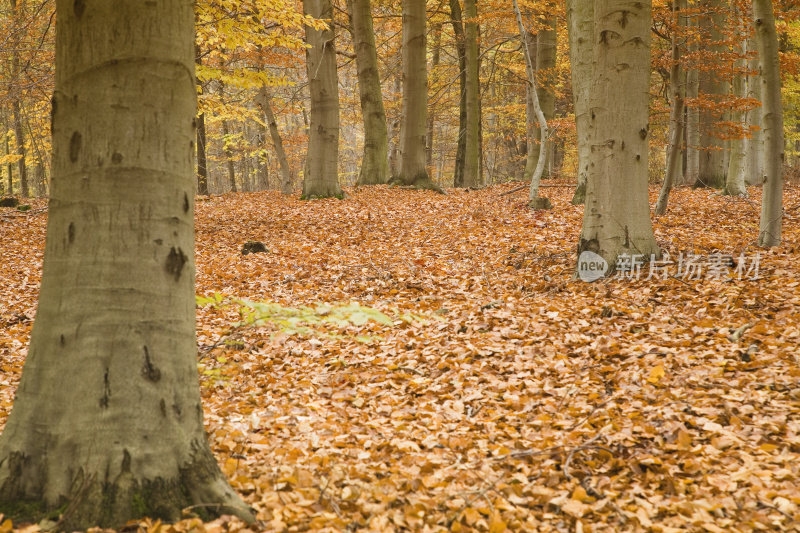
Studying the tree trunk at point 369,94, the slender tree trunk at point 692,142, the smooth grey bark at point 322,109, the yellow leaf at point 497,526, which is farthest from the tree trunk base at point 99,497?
the tree trunk at point 369,94

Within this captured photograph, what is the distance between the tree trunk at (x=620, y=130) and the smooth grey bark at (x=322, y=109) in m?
7.82

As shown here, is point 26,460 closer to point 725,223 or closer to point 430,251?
point 430,251

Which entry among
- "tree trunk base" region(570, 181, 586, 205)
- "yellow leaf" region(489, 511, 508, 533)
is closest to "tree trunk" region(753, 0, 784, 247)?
"tree trunk base" region(570, 181, 586, 205)

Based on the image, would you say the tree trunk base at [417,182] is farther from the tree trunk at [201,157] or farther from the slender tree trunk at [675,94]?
the slender tree trunk at [675,94]

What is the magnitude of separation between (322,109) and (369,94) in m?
3.42

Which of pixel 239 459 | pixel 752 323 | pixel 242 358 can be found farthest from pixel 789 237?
pixel 239 459

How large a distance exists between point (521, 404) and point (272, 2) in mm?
8042

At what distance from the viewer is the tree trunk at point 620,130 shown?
6.24 meters

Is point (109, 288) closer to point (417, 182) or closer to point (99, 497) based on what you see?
point (99, 497)

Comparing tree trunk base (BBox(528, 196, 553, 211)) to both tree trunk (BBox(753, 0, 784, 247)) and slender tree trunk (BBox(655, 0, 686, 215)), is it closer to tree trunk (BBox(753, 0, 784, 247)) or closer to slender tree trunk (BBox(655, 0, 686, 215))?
slender tree trunk (BBox(655, 0, 686, 215))

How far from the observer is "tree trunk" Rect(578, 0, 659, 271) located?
6.24m

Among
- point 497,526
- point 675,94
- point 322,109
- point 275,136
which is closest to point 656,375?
point 497,526

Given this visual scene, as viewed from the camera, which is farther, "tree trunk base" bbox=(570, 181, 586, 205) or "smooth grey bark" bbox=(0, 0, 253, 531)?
"tree trunk base" bbox=(570, 181, 586, 205)

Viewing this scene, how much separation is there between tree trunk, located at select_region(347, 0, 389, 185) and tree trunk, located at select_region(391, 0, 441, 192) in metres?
0.91
